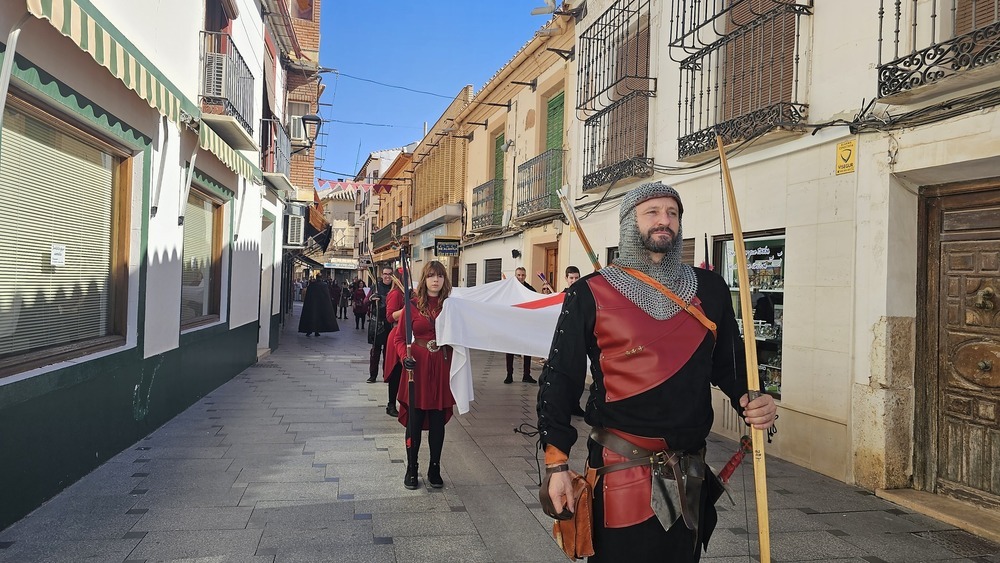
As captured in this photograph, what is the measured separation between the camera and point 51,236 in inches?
199

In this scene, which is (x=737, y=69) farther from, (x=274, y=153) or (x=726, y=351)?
(x=274, y=153)

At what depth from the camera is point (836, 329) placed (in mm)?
5871

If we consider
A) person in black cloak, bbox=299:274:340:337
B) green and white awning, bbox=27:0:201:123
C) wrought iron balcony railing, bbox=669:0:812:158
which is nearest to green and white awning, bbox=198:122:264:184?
green and white awning, bbox=27:0:201:123

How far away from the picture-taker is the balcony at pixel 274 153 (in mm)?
13891

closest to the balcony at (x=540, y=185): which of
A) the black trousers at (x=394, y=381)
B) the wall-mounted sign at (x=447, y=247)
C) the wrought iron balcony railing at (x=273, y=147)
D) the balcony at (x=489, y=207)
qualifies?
the balcony at (x=489, y=207)

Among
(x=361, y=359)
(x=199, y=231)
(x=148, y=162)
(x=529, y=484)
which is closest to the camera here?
(x=529, y=484)

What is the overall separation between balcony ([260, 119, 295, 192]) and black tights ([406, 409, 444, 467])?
955 cm

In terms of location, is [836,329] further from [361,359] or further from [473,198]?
[473,198]

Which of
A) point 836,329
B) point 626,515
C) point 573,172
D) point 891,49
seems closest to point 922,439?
point 836,329

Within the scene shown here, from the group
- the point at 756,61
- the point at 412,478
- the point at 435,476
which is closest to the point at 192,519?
the point at 412,478

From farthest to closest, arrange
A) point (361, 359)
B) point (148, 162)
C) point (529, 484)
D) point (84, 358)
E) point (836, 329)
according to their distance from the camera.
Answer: point (361, 359), point (148, 162), point (836, 329), point (529, 484), point (84, 358)

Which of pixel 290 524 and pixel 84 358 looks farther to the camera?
pixel 84 358

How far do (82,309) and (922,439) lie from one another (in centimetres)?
669

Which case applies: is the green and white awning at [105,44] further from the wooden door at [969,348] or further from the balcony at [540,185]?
the balcony at [540,185]
